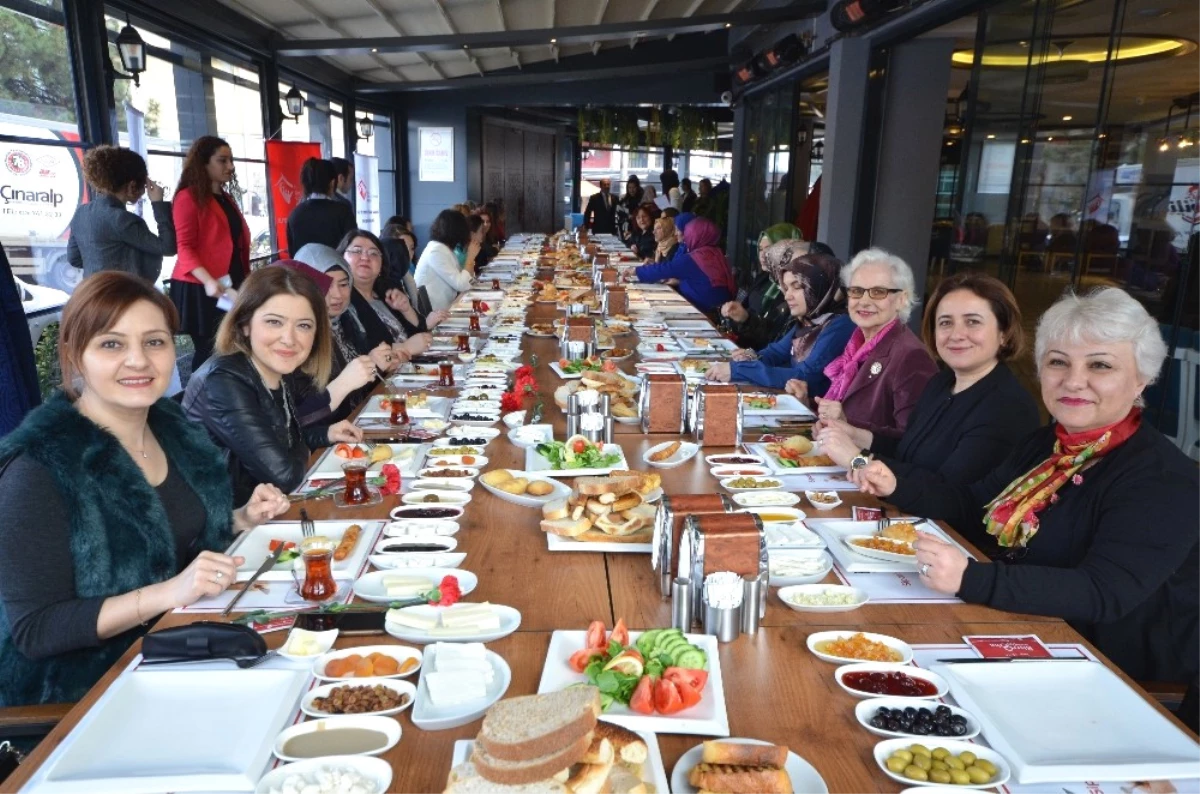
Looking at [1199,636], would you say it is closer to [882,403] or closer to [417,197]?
[882,403]

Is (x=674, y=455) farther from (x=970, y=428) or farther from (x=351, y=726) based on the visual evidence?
(x=351, y=726)

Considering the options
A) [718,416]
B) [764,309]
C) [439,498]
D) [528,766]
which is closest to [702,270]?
[764,309]

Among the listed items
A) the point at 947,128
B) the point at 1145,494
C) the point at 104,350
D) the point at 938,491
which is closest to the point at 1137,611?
the point at 1145,494

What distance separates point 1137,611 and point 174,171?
25.6 feet

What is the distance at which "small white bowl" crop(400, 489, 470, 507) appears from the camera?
2223 mm

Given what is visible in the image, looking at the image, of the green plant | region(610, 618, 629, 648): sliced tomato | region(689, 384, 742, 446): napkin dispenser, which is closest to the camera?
region(610, 618, 629, 648): sliced tomato

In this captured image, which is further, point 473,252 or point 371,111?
point 371,111

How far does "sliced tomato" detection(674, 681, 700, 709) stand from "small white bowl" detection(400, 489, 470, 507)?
1.04 metres

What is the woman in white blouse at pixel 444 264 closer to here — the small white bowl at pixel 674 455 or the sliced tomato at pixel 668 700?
the small white bowl at pixel 674 455

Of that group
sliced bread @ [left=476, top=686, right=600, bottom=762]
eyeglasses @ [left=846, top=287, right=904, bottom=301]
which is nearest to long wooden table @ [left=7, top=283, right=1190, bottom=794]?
sliced bread @ [left=476, top=686, right=600, bottom=762]

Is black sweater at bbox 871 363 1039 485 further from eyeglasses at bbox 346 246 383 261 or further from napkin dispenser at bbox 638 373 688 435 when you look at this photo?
eyeglasses at bbox 346 246 383 261

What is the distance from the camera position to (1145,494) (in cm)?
175

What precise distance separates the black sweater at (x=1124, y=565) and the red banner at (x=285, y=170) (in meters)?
8.63

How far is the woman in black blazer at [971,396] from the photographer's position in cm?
240
